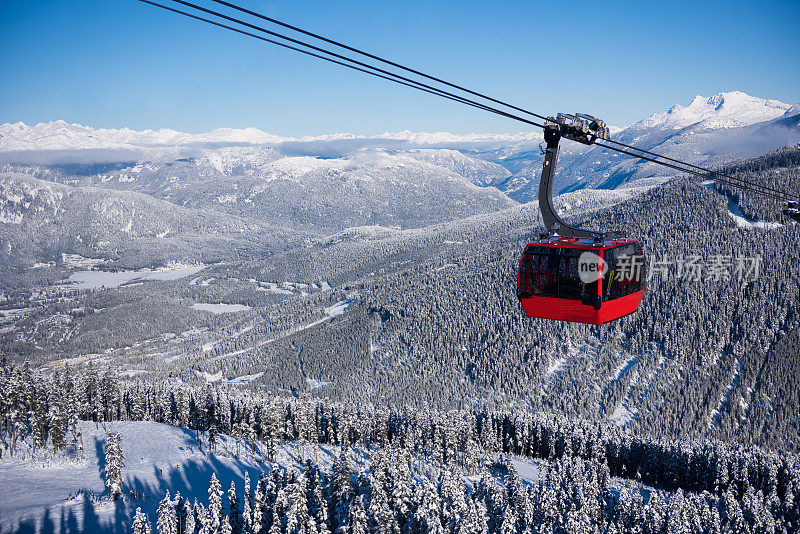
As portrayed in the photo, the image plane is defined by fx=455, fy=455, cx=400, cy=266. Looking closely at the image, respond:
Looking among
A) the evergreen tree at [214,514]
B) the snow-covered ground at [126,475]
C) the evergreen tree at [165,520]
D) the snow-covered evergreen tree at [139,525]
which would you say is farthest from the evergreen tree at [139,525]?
the snow-covered ground at [126,475]

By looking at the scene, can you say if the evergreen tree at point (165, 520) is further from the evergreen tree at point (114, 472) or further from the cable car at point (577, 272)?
the cable car at point (577, 272)

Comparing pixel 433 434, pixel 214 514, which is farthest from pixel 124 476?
pixel 433 434

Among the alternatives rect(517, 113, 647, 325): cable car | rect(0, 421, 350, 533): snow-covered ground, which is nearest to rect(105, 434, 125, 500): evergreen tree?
rect(0, 421, 350, 533): snow-covered ground

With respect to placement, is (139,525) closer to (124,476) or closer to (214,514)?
(214,514)

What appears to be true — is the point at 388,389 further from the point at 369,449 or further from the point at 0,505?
the point at 0,505

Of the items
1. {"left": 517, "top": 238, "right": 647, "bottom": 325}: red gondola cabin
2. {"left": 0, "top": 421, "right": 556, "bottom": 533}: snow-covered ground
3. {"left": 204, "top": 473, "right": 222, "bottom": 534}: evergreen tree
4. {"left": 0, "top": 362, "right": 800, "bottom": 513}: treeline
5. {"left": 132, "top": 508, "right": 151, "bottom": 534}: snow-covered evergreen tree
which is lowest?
{"left": 0, "top": 362, "right": 800, "bottom": 513}: treeline

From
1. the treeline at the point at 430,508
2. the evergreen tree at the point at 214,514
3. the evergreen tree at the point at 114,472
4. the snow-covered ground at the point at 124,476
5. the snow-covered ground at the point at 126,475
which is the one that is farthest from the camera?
the evergreen tree at the point at 114,472

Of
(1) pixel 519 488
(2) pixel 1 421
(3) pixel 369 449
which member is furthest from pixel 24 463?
(1) pixel 519 488

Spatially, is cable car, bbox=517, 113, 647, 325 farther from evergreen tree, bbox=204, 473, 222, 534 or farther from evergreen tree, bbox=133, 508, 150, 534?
evergreen tree, bbox=133, 508, 150, 534
